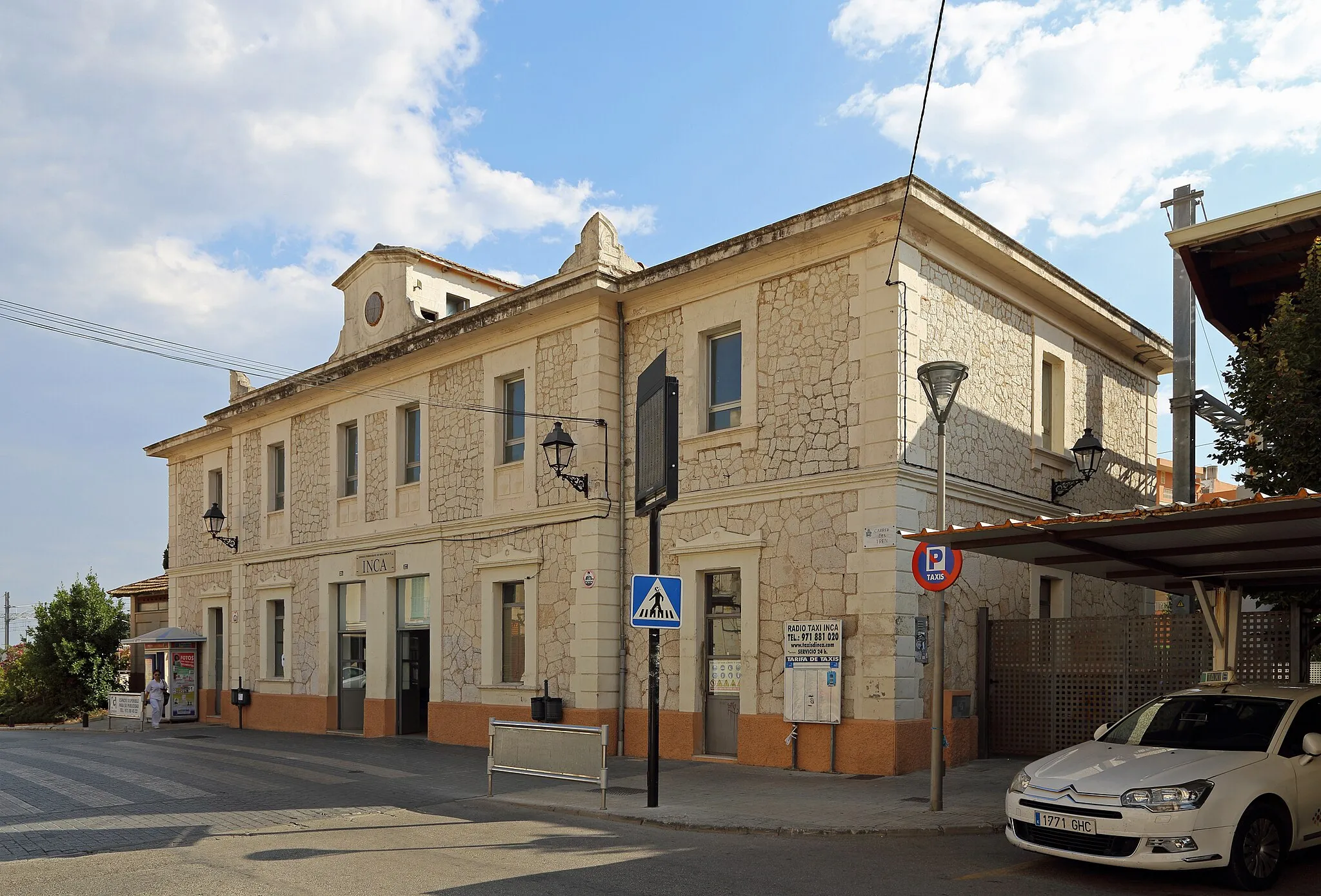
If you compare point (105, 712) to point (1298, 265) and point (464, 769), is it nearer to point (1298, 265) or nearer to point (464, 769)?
point (464, 769)

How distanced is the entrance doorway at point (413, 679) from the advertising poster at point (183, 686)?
1016cm

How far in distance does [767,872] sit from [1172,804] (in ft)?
9.61

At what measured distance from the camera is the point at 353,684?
78.2 ft

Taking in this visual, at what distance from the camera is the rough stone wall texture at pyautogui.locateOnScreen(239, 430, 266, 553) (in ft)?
91.1

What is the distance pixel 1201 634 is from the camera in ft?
45.1

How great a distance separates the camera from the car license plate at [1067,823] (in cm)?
794

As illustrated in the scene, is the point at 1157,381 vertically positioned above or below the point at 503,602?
above

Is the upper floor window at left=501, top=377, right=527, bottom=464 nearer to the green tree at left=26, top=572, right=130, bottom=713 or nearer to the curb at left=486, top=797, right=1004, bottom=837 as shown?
the curb at left=486, top=797, right=1004, bottom=837

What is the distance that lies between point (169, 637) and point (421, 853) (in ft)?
74.4

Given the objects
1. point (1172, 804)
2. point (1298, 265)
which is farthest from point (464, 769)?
point (1298, 265)

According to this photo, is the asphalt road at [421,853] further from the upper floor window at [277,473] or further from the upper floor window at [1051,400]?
the upper floor window at [277,473]

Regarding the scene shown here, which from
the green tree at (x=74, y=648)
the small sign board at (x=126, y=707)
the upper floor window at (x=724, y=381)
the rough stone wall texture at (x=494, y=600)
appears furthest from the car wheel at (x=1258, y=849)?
the green tree at (x=74, y=648)

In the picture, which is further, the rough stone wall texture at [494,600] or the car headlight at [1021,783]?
the rough stone wall texture at [494,600]

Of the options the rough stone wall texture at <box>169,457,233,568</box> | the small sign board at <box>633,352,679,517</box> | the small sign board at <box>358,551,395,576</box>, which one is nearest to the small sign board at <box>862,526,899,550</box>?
the small sign board at <box>633,352,679,517</box>
